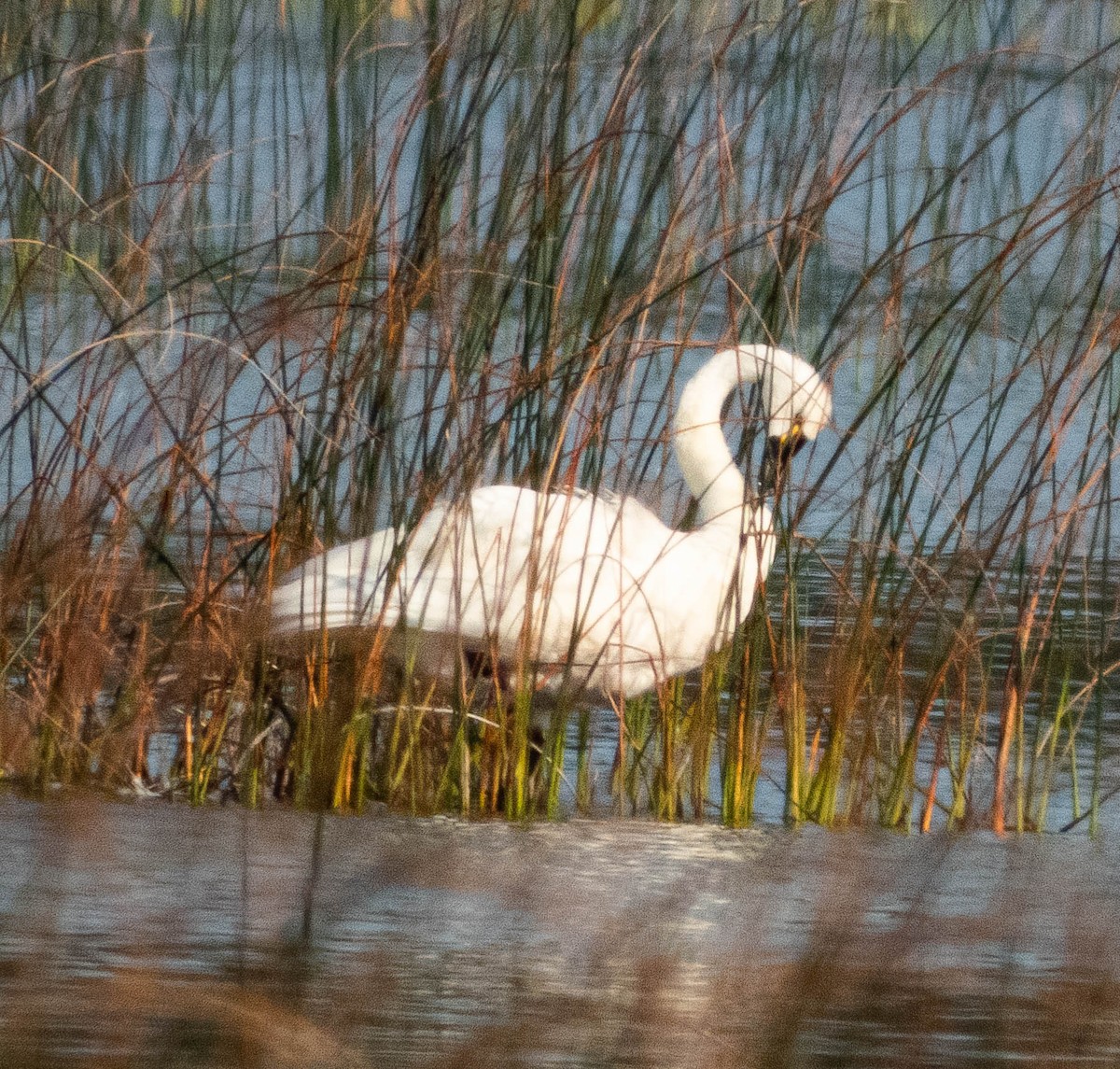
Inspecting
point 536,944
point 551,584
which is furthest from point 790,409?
point 536,944

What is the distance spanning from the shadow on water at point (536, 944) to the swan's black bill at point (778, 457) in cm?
54

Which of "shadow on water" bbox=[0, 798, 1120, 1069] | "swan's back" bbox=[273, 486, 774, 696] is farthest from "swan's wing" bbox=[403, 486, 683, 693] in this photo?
"shadow on water" bbox=[0, 798, 1120, 1069]

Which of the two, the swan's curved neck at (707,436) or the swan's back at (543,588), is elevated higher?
the swan's curved neck at (707,436)

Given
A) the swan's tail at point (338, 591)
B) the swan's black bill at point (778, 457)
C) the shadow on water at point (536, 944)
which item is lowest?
the shadow on water at point (536, 944)

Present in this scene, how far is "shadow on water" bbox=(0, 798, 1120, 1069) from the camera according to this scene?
6.95ft

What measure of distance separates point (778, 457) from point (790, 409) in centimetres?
47

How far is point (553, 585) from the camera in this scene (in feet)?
11.4

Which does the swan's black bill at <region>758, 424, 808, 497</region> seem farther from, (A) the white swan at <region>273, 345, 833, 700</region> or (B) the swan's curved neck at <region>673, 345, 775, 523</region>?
(B) the swan's curved neck at <region>673, 345, 775, 523</region>

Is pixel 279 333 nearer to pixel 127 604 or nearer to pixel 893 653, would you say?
pixel 127 604

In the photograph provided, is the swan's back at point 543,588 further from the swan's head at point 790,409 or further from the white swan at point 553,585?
the swan's head at point 790,409

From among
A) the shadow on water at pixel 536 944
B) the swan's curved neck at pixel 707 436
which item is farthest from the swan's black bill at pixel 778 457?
the shadow on water at pixel 536 944

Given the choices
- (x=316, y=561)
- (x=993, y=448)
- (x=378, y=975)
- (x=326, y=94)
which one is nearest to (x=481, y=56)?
(x=326, y=94)

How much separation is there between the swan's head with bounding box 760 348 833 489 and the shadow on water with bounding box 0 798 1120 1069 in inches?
26.5

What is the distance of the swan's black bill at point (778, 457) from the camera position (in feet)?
10.8
